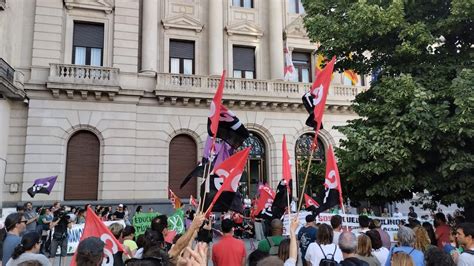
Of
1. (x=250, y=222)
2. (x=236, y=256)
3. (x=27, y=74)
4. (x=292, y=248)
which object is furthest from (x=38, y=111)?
(x=292, y=248)

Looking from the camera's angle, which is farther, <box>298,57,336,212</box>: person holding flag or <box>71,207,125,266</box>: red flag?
<box>298,57,336,212</box>: person holding flag

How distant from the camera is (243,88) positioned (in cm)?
2217

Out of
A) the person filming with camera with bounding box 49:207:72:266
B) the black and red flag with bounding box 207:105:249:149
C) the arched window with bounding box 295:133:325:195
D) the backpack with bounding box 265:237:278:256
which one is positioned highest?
the arched window with bounding box 295:133:325:195

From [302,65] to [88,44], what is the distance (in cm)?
1290

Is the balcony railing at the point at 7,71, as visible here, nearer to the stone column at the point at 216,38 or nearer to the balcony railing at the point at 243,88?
the balcony railing at the point at 243,88

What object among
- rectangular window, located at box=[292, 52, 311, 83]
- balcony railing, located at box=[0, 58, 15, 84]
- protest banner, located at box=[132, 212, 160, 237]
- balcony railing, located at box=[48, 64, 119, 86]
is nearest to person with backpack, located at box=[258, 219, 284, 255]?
protest banner, located at box=[132, 212, 160, 237]

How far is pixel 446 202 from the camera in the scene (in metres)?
8.99

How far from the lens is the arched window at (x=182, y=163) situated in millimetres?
21000

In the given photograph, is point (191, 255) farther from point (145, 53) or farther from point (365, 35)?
point (145, 53)

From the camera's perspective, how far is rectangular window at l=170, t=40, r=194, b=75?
22.6m

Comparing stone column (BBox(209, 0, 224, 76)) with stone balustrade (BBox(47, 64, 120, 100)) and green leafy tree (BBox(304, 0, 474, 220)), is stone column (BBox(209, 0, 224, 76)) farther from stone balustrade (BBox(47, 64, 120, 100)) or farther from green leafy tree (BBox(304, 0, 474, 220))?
green leafy tree (BBox(304, 0, 474, 220))

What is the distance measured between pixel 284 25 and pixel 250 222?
507 inches

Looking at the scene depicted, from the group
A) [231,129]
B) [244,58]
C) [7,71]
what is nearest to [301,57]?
[244,58]

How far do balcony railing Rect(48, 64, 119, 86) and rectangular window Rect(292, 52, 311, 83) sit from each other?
11.2 m
